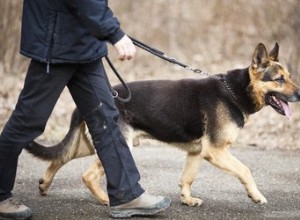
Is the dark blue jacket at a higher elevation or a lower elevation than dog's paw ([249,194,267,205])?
Result: higher

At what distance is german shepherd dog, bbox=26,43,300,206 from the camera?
19.7 ft

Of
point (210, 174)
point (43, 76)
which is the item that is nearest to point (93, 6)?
point (43, 76)

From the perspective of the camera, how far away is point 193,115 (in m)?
6.15

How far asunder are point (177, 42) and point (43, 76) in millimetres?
11355

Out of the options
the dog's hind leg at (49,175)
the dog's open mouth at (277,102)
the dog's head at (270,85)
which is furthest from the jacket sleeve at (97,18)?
the dog's open mouth at (277,102)

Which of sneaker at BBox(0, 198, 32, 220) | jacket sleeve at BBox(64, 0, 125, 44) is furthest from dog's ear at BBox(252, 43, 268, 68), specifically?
sneaker at BBox(0, 198, 32, 220)

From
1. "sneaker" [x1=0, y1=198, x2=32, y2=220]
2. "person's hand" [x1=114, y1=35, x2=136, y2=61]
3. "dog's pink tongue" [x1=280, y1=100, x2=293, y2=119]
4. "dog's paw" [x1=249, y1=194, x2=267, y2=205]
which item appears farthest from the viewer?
"dog's pink tongue" [x1=280, y1=100, x2=293, y2=119]

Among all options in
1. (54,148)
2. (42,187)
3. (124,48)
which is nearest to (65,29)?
(124,48)

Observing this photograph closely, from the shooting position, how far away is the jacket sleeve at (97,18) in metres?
4.42

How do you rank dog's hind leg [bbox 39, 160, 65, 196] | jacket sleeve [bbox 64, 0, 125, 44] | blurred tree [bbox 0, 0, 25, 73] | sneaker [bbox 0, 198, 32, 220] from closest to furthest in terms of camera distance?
1. jacket sleeve [bbox 64, 0, 125, 44]
2. sneaker [bbox 0, 198, 32, 220]
3. dog's hind leg [bbox 39, 160, 65, 196]
4. blurred tree [bbox 0, 0, 25, 73]

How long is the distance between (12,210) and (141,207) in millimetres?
1002

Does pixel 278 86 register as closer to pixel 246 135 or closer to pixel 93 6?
pixel 93 6

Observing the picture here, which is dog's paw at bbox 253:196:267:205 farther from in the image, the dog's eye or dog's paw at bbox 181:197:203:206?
the dog's eye

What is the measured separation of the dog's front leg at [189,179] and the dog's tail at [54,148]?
1153 mm
